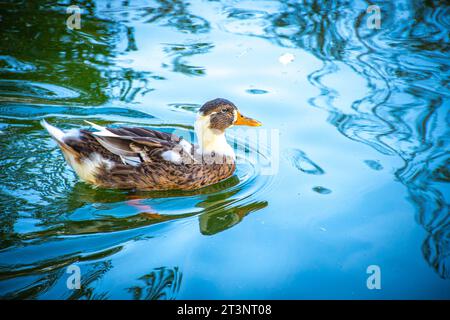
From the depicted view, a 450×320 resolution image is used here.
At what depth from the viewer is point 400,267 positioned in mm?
4285

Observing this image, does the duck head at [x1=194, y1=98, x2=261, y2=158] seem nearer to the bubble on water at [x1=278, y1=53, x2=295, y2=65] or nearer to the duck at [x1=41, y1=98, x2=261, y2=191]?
the duck at [x1=41, y1=98, x2=261, y2=191]

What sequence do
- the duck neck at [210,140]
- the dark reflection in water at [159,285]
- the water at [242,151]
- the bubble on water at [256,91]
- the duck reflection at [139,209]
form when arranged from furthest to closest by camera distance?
the bubble on water at [256,91] < the duck neck at [210,140] < the duck reflection at [139,209] < the water at [242,151] < the dark reflection in water at [159,285]

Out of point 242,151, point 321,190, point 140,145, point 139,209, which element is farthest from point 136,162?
point 321,190

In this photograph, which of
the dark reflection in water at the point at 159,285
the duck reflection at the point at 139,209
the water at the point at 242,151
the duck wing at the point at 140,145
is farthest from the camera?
the duck wing at the point at 140,145

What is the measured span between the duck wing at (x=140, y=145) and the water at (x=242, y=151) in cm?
37

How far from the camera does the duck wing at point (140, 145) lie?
5309mm

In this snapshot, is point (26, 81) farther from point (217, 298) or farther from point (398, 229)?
point (398, 229)

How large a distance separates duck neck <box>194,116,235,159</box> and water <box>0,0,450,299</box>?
32 centimetres

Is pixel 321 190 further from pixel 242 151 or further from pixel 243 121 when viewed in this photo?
pixel 242 151

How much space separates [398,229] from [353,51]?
417 centimetres

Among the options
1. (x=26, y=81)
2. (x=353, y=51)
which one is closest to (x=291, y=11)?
(x=353, y=51)

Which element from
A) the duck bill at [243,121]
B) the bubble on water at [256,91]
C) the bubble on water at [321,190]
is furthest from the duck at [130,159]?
the bubble on water at [256,91]

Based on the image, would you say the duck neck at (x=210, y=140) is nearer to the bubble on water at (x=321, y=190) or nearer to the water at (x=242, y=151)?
the water at (x=242, y=151)

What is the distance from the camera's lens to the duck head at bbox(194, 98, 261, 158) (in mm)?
5719
